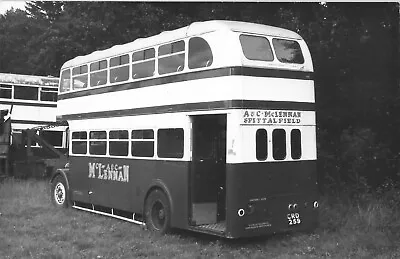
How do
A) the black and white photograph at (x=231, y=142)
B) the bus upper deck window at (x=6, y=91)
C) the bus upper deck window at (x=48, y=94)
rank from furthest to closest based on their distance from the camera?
the bus upper deck window at (x=48, y=94) → the bus upper deck window at (x=6, y=91) → the black and white photograph at (x=231, y=142)

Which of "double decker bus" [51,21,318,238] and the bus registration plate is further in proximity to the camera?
the bus registration plate

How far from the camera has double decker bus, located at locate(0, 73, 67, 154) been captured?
20484mm

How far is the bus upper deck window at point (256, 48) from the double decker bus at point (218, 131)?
2cm

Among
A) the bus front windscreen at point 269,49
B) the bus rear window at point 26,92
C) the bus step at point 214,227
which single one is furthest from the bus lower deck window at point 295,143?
the bus rear window at point 26,92

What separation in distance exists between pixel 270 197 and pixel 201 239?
1.61m

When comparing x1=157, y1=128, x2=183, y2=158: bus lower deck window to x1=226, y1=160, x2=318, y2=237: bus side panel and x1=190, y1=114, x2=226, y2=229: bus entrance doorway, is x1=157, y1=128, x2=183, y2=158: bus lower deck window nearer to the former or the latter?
x1=190, y1=114, x2=226, y2=229: bus entrance doorway

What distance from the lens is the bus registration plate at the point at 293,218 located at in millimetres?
9000

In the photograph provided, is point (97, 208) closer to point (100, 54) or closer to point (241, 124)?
point (100, 54)

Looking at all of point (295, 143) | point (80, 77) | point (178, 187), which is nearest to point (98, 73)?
point (80, 77)

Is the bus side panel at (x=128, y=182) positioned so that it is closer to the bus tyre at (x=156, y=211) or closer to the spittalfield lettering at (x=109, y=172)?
the spittalfield lettering at (x=109, y=172)

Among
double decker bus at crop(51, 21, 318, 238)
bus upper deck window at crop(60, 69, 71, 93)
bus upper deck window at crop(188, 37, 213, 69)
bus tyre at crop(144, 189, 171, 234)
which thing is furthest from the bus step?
bus upper deck window at crop(60, 69, 71, 93)

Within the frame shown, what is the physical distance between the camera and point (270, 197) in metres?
8.75

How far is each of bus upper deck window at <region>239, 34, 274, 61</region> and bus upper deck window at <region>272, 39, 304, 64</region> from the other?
Answer: 175mm

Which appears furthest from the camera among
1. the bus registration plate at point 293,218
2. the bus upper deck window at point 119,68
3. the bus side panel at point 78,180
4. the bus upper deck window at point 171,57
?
the bus side panel at point 78,180
